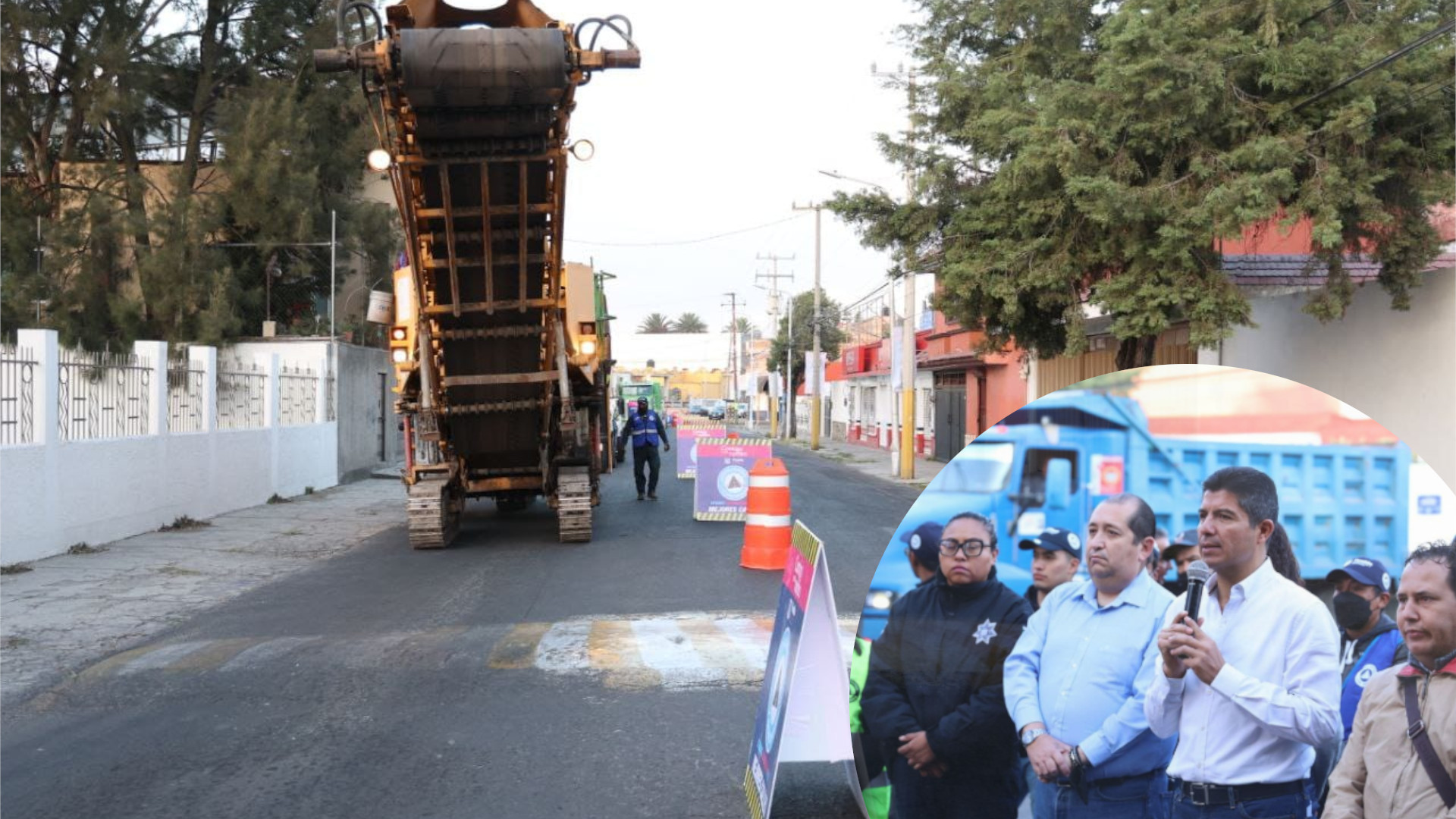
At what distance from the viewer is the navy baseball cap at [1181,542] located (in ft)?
9.73

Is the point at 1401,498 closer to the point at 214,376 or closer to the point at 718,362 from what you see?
the point at 214,376

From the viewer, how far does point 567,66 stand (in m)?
9.61

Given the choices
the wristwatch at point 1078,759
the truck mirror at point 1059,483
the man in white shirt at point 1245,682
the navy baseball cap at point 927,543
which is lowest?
the wristwatch at point 1078,759

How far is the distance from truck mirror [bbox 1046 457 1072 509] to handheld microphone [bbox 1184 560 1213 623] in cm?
38

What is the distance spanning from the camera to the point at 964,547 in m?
3.37

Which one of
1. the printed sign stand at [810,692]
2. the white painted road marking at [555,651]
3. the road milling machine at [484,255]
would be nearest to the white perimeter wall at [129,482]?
the road milling machine at [484,255]

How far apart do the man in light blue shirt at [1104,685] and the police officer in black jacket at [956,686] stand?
0.14 metres

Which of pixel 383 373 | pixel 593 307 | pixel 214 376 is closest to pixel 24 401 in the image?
pixel 214 376

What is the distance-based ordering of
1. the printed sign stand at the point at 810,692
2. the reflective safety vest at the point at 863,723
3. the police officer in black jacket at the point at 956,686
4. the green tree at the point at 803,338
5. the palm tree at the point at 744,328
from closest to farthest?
the police officer in black jacket at the point at 956,686 < the reflective safety vest at the point at 863,723 < the printed sign stand at the point at 810,692 < the green tree at the point at 803,338 < the palm tree at the point at 744,328

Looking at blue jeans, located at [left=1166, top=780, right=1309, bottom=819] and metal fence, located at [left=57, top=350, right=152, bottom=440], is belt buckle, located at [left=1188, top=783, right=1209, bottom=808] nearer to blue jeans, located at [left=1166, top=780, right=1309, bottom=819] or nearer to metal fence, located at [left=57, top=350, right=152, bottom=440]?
blue jeans, located at [left=1166, top=780, right=1309, bottom=819]

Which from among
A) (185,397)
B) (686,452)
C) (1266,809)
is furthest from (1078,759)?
(686,452)

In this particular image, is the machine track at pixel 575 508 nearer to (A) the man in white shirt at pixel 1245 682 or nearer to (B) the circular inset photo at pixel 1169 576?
(B) the circular inset photo at pixel 1169 576

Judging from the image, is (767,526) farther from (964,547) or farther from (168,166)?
(168,166)

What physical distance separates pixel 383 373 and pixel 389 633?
21476 mm
